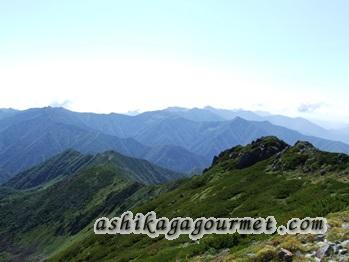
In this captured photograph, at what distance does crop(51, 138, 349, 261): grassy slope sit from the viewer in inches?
1484

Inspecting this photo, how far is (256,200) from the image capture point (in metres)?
65.6

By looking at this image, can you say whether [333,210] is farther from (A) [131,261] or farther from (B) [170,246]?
(A) [131,261]

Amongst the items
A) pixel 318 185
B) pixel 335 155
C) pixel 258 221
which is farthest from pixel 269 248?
pixel 335 155

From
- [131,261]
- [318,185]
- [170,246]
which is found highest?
[318,185]

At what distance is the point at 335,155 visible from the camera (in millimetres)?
80625

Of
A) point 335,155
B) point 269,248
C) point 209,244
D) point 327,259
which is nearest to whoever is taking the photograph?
point 327,259

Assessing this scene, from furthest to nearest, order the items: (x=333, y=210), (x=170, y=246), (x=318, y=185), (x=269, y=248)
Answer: (x=318, y=185) → (x=170, y=246) → (x=333, y=210) → (x=269, y=248)

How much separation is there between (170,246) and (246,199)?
2405 cm

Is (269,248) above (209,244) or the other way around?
above

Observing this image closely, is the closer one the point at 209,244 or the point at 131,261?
the point at 209,244

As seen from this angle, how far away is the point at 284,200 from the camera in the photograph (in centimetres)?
6059

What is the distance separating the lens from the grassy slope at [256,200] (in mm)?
37688

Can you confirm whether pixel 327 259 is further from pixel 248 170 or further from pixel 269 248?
pixel 248 170

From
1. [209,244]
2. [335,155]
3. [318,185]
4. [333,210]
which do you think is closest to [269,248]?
[333,210]
